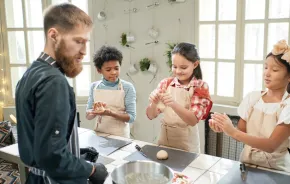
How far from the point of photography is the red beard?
3.56ft

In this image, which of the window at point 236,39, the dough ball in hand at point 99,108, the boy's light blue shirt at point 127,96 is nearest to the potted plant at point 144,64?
the window at point 236,39

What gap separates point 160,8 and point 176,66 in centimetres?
170

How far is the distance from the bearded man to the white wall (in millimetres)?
2333

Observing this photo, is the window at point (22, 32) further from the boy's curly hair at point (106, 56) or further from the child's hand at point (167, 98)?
the child's hand at point (167, 98)

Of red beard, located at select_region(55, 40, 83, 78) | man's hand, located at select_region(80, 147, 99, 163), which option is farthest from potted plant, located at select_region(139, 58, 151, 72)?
red beard, located at select_region(55, 40, 83, 78)

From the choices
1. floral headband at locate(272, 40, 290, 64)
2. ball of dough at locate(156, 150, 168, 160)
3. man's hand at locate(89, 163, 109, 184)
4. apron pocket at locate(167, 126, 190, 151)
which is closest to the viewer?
man's hand at locate(89, 163, 109, 184)

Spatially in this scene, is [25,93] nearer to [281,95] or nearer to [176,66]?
[176,66]

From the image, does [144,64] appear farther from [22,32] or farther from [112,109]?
[22,32]

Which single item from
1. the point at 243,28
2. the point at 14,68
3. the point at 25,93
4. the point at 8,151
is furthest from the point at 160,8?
the point at 25,93

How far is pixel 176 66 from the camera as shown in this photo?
187cm

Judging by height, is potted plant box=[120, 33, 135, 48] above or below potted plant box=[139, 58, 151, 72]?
above

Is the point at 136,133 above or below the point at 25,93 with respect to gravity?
below

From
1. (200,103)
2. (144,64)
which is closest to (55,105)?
(200,103)

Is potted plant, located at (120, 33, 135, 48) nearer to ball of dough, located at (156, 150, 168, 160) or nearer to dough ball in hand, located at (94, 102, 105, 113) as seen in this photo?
dough ball in hand, located at (94, 102, 105, 113)
